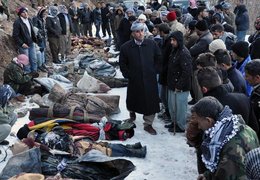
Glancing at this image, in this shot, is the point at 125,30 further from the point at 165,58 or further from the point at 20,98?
the point at 165,58

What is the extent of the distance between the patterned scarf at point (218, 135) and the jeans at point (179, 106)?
3337 millimetres

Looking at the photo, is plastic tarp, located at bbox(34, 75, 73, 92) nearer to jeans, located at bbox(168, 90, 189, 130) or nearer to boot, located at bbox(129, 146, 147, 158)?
jeans, located at bbox(168, 90, 189, 130)

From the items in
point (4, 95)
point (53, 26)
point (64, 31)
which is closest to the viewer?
point (4, 95)

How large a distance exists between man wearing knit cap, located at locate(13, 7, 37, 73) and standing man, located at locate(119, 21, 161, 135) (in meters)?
4.36

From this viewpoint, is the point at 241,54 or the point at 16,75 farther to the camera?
the point at 16,75

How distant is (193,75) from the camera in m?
7.02

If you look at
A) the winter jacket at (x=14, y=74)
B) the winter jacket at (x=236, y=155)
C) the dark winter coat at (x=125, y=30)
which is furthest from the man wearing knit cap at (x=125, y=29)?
the winter jacket at (x=236, y=155)

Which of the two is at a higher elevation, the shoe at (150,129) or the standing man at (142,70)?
the standing man at (142,70)

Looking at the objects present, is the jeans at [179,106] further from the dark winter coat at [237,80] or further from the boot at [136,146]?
the dark winter coat at [237,80]

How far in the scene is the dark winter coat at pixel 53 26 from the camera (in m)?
11.8

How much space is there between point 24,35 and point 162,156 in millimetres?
5906

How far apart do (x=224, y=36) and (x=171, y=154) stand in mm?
3052

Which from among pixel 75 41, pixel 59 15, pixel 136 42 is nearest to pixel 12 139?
pixel 136 42

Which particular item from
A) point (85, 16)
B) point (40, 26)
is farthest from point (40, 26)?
point (85, 16)
